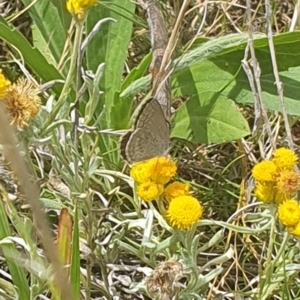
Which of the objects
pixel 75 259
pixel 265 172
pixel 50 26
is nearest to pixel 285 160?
pixel 265 172

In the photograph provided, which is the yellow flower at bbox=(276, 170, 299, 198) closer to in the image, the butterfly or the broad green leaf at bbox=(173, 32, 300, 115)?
the butterfly

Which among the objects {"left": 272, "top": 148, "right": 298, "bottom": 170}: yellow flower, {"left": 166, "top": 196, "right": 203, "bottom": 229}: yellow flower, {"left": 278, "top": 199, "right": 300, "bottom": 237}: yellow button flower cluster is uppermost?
{"left": 166, "top": 196, "right": 203, "bottom": 229}: yellow flower

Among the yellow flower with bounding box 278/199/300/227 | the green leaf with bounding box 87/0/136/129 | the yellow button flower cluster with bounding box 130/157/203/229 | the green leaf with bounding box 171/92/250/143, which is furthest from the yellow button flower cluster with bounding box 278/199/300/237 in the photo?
the green leaf with bounding box 87/0/136/129

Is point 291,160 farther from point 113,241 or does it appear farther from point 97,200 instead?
point 97,200

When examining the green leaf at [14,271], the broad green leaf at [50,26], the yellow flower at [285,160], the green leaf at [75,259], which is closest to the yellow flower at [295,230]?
the yellow flower at [285,160]

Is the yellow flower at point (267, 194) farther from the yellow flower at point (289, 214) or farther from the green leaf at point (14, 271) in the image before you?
the green leaf at point (14, 271)
